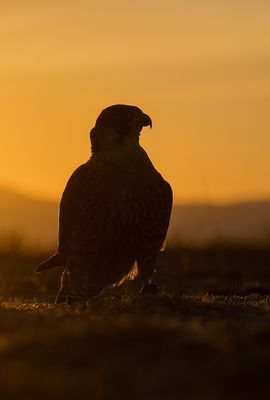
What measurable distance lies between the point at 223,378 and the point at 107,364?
545mm

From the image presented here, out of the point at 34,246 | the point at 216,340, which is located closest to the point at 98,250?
the point at 216,340

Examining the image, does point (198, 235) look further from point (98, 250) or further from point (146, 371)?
point (146, 371)

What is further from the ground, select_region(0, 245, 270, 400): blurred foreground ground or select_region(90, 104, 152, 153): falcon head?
select_region(90, 104, 152, 153): falcon head

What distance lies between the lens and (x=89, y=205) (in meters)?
9.58

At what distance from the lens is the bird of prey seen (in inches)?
375

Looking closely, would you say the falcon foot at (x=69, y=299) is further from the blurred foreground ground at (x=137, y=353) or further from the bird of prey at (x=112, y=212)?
the blurred foreground ground at (x=137, y=353)

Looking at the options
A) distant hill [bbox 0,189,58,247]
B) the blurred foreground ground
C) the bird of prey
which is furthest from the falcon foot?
distant hill [bbox 0,189,58,247]

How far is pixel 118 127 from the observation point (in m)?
Answer: 9.89

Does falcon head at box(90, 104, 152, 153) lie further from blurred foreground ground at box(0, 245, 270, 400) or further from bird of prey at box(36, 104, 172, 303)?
blurred foreground ground at box(0, 245, 270, 400)

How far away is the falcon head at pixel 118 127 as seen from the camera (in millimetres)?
9820

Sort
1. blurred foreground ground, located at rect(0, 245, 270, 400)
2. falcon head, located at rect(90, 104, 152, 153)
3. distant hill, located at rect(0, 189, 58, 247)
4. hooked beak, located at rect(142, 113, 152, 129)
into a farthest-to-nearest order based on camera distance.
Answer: distant hill, located at rect(0, 189, 58, 247)
hooked beak, located at rect(142, 113, 152, 129)
falcon head, located at rect(90, 104, 152, 153)
blurred foreground ground, located at rect(0, 245, 270, 400)

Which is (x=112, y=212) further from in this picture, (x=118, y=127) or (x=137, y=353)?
(x=137, y=353)

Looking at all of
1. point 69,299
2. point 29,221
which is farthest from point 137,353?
point 29,221

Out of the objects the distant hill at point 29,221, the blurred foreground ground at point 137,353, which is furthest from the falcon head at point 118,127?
the distant hill at point 29,221
